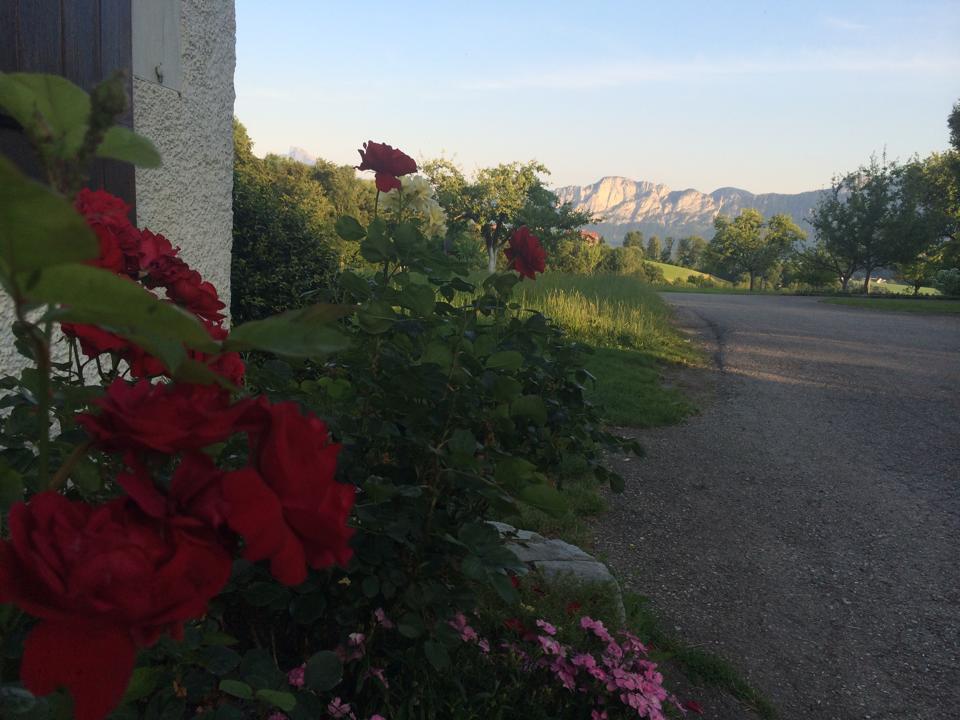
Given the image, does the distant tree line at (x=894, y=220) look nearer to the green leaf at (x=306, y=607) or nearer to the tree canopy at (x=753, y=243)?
the tree canopy at (x=753, y=243)

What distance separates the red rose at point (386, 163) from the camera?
214cm

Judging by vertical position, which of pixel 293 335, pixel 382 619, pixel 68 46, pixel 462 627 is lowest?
pixel 462 627

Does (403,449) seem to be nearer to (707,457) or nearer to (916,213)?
(707,457)

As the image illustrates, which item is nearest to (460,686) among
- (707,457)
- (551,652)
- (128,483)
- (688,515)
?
(551,652)

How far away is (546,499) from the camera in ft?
3.86

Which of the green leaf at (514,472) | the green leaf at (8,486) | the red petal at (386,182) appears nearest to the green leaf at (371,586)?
the green leaf at (514,472)

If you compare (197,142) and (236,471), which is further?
(197,142)

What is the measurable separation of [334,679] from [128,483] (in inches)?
30.2

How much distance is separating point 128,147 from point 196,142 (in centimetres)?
353

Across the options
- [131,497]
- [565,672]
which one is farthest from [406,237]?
[131,497]

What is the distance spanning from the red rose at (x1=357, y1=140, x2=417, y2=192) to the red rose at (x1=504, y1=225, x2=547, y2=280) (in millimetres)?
471

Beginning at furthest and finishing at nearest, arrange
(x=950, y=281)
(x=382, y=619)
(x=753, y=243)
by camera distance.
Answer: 1. (x=753, y=243)
2. (x=950, y=281)
3. (x=382, y=619)

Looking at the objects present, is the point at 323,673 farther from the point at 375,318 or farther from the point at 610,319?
the point at 610,319

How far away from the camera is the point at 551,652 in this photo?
6.45 ft
